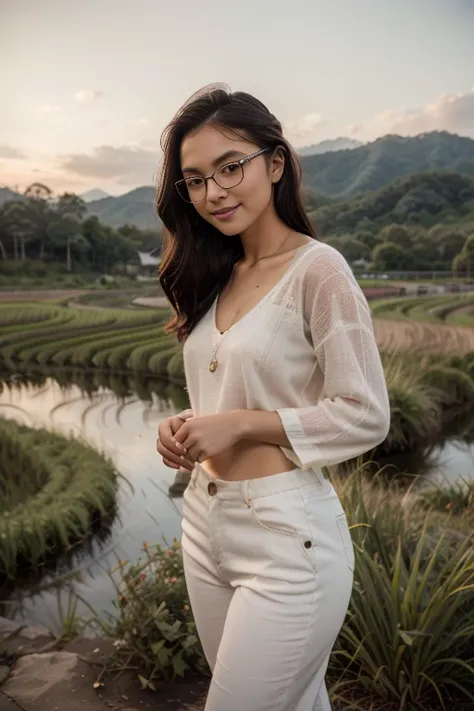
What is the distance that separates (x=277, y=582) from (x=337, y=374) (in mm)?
264

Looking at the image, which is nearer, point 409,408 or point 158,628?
point 158,628

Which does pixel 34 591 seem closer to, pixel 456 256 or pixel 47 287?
pixel 47 287

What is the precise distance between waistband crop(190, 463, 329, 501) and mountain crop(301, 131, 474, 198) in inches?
121

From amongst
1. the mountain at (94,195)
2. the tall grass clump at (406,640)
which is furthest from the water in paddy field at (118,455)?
the tall grass clump at (406,640)

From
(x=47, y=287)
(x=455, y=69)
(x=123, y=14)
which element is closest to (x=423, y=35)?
(x=455, y=69)

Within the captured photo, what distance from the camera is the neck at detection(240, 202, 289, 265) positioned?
1.02 m

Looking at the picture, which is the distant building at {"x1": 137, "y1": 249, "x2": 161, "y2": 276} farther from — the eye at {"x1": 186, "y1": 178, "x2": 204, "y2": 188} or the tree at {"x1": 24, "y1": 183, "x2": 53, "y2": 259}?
the eye at {"x1": 186, "y1": 178, "x2": 204, "y2": 188}

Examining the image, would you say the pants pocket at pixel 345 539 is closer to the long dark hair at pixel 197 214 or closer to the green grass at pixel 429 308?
the long dark hair at pixel 197 214

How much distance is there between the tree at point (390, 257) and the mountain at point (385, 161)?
1.22 feet

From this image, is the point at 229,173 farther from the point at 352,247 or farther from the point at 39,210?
the point at 352,247

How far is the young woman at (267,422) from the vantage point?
860 millimetres

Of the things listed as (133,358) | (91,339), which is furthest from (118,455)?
(91,339)

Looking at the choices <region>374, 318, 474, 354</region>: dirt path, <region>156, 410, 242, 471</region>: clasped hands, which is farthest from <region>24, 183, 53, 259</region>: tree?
<region>156, 410, 242, 471</region>: clasped hands

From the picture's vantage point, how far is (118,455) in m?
3.51
